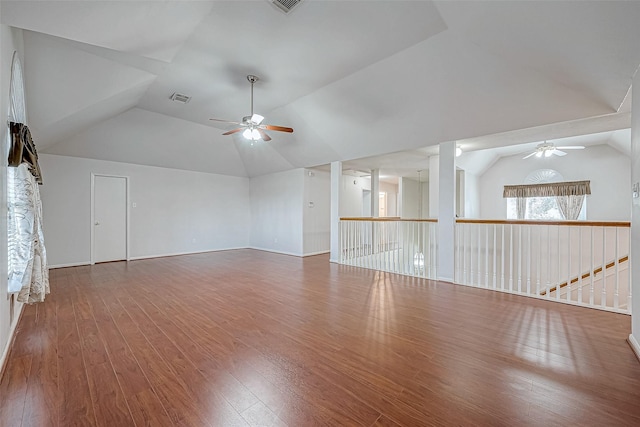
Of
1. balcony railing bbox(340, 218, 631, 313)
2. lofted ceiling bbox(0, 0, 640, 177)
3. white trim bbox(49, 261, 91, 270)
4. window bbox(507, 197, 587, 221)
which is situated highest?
lofted ceiling bbox(0, 0, 640, 177)

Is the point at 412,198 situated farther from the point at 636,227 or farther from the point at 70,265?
the point at 70,265

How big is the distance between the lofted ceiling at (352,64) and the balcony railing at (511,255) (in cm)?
148

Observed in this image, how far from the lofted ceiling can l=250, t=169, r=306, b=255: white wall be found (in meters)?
2.41

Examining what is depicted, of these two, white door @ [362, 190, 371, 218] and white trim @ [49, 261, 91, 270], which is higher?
white door @ [362, 190, 371, 218]

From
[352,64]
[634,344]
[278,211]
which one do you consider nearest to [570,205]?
[634,344]

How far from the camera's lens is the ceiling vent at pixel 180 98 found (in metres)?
4.56

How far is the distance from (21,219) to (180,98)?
299cm

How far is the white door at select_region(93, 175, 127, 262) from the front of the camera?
5.92 m

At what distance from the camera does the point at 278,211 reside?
305 inches

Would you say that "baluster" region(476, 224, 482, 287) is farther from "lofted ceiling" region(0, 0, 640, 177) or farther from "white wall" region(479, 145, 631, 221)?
"white wall" region(479, 145, 631, 221)

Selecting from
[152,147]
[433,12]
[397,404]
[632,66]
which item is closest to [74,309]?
[397,404]

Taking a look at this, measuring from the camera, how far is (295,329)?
2.61 metres

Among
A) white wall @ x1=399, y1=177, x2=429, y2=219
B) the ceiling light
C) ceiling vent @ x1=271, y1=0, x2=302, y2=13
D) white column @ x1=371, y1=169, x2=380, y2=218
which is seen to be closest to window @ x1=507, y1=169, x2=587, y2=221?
white wall @ x1=399, y1=177, x2=429, y2=219

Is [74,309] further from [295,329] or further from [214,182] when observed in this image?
[214,182]
